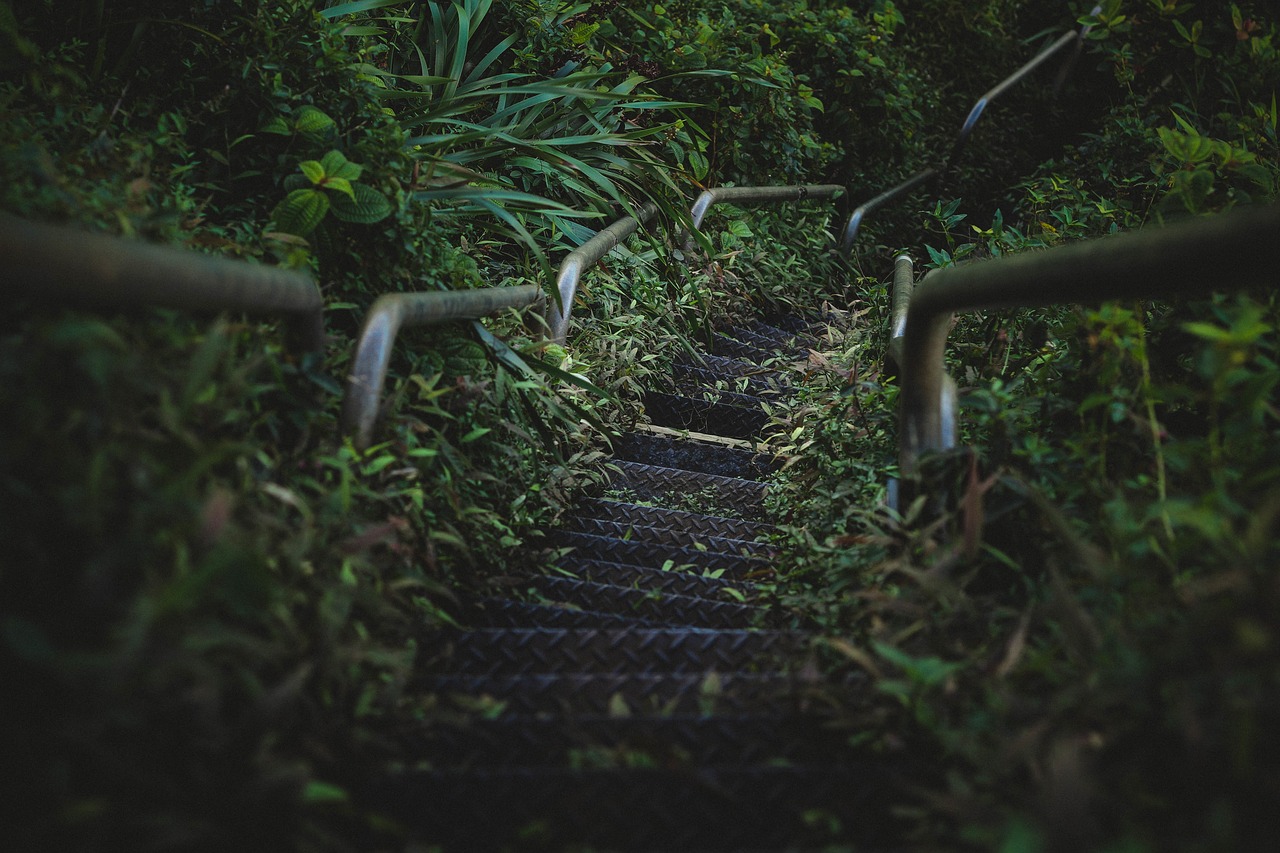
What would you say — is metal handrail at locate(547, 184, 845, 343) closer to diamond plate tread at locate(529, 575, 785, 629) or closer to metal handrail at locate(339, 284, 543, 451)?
metal handrail at locate(339, 284, 543, 451)

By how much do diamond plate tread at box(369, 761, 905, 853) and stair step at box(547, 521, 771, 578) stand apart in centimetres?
122

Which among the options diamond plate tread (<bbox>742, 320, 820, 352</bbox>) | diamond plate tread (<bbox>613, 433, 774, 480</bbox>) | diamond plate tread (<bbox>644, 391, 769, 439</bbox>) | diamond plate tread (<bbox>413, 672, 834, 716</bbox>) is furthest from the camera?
diamond plate tread (<bbox>742, 320, 820, 352</bbox>)

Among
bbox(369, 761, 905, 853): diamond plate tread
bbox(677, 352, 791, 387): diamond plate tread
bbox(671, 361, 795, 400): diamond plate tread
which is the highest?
bbox(677, 352, 791, 387): diamond plate tread

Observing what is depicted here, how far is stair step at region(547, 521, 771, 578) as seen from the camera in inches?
103

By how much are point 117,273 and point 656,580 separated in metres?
1.64

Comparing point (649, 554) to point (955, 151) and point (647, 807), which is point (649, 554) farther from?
point (955, 151)

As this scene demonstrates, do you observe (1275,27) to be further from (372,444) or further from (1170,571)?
(372,444)

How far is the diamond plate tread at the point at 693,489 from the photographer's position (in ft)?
10.2

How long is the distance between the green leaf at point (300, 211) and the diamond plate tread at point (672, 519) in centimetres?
126

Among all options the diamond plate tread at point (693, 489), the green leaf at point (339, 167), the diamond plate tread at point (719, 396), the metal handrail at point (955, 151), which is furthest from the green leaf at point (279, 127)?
the metal handrail at point (955, 151)

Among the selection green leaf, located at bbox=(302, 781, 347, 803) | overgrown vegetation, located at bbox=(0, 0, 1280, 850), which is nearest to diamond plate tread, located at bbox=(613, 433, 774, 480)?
overgrown vegetation, located at bbox=(0, 0, 1280, 850)

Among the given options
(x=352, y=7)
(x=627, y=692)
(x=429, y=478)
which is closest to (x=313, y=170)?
(x=429, y=478)

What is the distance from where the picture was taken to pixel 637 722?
5.05ft

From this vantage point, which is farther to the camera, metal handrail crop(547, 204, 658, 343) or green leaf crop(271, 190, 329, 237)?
metal handrail crop(547, 204, 658, 343)
